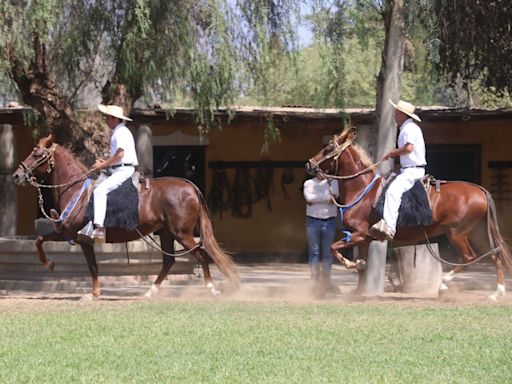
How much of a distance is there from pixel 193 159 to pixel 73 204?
10.2 meters

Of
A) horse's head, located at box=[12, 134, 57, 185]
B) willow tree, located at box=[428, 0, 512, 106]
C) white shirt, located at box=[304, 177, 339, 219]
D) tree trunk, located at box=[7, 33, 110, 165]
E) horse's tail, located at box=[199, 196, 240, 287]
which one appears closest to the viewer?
horse's head, located at box=[12, 134, 57, 185]

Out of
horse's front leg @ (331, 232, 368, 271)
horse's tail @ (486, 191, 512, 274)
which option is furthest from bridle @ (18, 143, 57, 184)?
horse's tail @ (486, 191, 512, 274)

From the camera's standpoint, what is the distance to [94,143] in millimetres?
17453

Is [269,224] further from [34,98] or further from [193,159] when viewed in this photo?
[34,98]

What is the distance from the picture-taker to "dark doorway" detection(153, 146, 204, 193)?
2394 centimetres

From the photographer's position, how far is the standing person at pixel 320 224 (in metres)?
14.8

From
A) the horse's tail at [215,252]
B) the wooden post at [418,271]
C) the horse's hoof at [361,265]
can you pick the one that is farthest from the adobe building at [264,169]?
the horse's hoof at [361,265]

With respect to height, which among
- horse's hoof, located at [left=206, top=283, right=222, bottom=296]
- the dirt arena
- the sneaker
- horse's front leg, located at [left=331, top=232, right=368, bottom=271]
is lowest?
the dirt arena

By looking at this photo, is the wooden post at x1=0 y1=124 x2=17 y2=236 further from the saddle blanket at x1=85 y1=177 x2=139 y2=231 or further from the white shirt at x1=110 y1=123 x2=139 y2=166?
the white shirt at x1=110 y1=123 x2=139 y2=166

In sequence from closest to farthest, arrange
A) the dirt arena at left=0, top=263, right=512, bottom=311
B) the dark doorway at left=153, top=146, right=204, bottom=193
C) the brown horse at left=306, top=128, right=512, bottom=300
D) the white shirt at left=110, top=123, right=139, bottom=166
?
1. the brown horse at left=306, top=128, right=512, bottom=300
2. the dirt arena at left=0, top=263, right=512, bottom=311
3. the white shirt at left=110, top=123, right=139, bottom=166
4. the dark doorway at left=153, top=146, right=204, bottom=193

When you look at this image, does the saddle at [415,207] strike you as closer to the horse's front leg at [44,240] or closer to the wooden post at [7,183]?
the horse's front leg at [44,240]

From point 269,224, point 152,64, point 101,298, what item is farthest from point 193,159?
point 101,298

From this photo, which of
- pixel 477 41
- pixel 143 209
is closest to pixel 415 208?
pixel 143 209

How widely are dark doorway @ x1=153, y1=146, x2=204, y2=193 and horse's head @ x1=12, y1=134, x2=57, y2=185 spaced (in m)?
9.39
